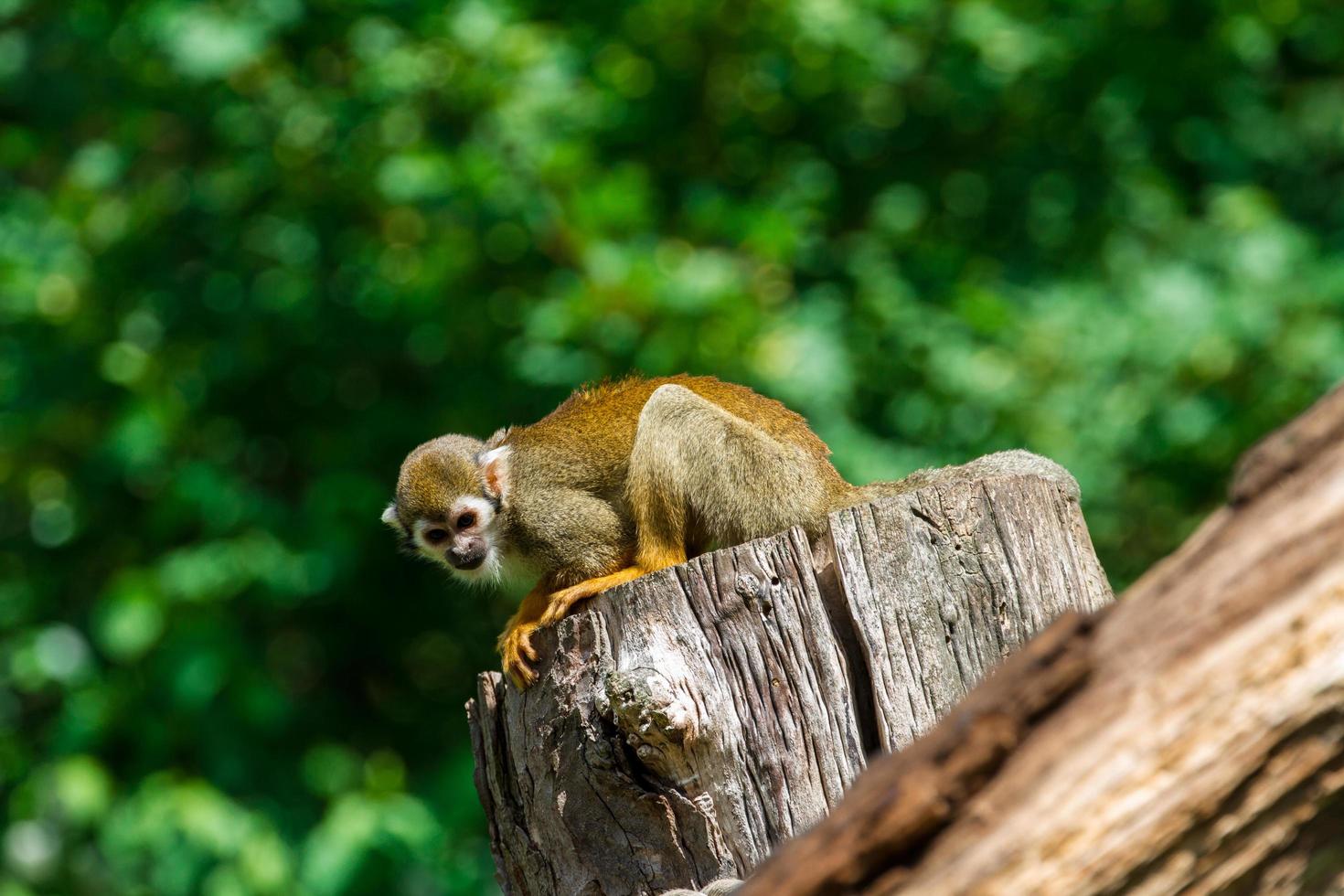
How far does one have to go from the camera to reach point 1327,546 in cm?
167

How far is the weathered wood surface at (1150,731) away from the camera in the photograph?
5.50 feet

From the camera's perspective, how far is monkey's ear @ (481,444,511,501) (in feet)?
14.2

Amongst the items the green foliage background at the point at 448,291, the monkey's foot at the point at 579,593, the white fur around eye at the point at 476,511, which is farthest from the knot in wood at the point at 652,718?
the green foliage background at the point at 448,291

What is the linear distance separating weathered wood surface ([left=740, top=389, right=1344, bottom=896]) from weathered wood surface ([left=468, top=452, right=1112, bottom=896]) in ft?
3.32

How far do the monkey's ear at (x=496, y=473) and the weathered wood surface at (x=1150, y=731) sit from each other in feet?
8.92

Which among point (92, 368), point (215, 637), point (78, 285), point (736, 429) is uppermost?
point (78, 285)

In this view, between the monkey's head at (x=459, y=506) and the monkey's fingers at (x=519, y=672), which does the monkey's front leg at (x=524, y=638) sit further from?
the monkey's head at (x=459, y=506)

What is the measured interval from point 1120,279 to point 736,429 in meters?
3.19

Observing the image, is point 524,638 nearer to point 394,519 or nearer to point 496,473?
point 496,473

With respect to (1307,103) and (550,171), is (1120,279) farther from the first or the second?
(550,171)

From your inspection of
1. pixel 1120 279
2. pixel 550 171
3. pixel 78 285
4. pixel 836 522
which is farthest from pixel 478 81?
pixel 836 522

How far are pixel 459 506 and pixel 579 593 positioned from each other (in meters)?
0.72

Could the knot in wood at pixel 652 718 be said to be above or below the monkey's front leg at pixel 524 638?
below

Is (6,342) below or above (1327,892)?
above
